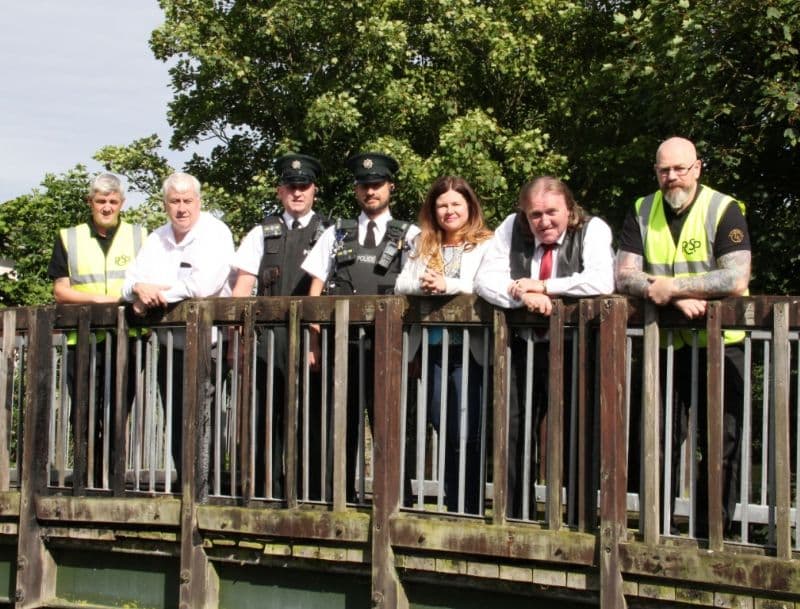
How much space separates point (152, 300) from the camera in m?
7.02

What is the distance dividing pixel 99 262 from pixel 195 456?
200cm

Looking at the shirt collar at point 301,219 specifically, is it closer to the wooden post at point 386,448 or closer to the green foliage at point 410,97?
the wooden post at point 386,448

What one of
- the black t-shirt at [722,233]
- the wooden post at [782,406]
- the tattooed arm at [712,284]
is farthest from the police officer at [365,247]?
the wooden post at [782,406]

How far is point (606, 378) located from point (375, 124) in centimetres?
1728

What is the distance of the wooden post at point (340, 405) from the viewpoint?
20.9ft

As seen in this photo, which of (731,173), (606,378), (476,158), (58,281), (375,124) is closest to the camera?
(606,378)

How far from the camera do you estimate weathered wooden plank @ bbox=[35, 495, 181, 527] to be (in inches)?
272

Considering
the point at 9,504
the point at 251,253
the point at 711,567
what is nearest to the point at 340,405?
the point at 251,253

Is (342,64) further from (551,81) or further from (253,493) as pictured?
(253,493)

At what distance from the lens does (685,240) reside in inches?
235

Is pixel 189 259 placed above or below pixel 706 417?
above

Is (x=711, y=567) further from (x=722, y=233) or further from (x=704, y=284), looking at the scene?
(x=722, y=233)

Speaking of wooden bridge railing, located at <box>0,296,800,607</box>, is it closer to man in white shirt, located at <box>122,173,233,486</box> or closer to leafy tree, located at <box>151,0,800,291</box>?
man in white shirt, located at <box>122,173,233,486</box>

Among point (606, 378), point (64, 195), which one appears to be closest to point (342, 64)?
point (64, 195)
